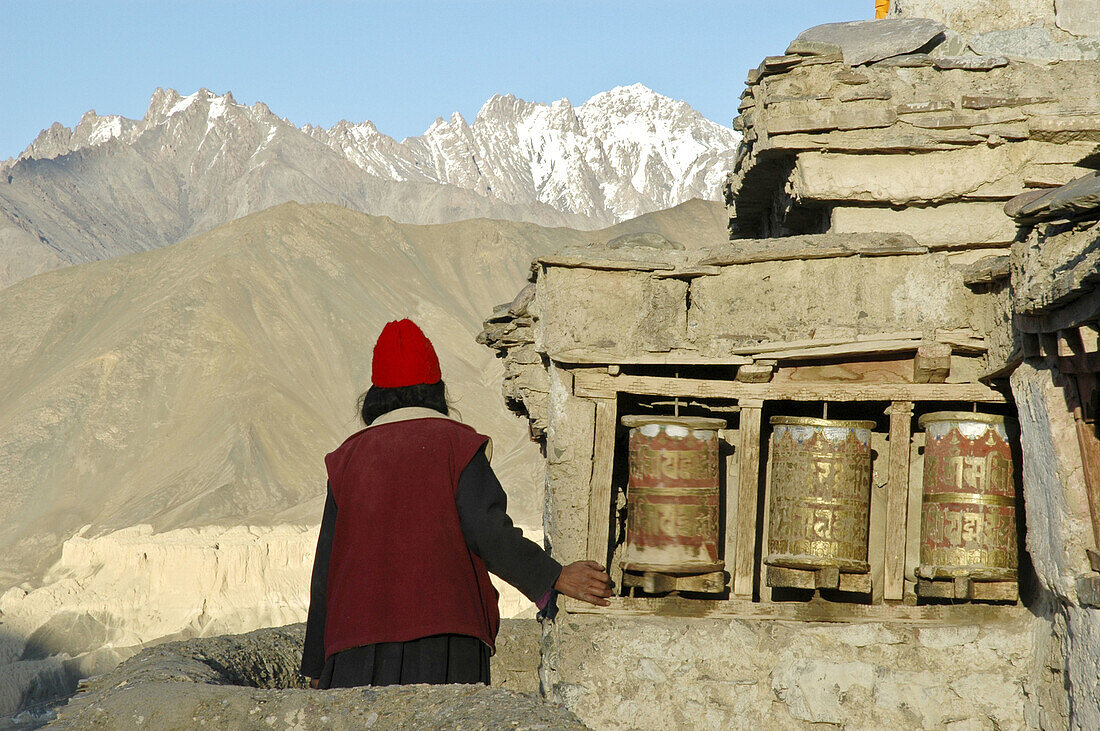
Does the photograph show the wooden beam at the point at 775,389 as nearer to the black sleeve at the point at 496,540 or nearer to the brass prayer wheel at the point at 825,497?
the brass prayer wheel at the point at 825,497

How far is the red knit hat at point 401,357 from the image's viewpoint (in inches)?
119

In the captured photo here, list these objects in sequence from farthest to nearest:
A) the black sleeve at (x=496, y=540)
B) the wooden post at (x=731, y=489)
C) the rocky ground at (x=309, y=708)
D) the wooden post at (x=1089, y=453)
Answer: the wooden post at (x=731, y=489) < the wooden post at (x=1089, y=453) < the black sleeve at (x=496, y=540) < the rocky ground at (x=309, y=708)

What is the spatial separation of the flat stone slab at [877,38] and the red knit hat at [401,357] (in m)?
3.18

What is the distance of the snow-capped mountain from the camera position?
7362 centimetres

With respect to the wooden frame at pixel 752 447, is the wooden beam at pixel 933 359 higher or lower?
higher

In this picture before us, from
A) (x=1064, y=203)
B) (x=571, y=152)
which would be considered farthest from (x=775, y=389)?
(x=571, y=152)

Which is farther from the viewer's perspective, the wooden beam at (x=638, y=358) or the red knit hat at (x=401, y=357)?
the wooden beam at (x=638, y=358)

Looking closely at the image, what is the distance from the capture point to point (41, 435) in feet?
98.1

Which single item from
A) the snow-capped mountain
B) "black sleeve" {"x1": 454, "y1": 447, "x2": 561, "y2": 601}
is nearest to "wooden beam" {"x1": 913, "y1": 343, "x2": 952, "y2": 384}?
"black sleeve" {"x1": 454, "y1": 447, "x2": 561, "y2": 601}

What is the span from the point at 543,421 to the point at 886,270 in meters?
2.22

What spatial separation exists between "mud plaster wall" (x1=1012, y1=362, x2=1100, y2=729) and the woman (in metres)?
1.87

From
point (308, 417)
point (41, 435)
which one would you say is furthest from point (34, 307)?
point (308, 417)

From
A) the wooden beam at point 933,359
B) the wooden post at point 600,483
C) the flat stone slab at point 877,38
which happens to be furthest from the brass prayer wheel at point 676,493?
the flat stone slab at point 877,38

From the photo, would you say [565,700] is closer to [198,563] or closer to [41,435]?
[198,563]
